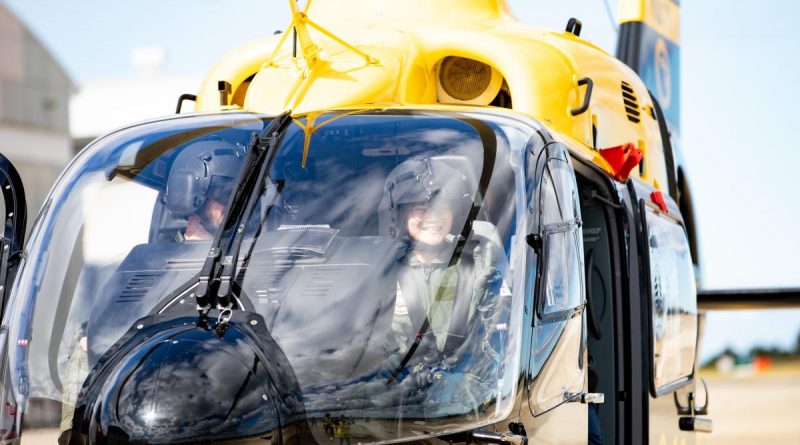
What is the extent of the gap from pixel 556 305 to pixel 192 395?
1306mm

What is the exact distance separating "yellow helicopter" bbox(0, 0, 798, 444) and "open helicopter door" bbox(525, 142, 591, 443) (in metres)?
0.01

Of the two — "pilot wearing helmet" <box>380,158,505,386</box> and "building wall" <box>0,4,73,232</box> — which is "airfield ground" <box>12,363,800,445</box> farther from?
"pilot wearing helmet" <box>380,158,505,386</box>

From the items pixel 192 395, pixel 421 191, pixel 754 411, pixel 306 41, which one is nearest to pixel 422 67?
→ pixel 306 41

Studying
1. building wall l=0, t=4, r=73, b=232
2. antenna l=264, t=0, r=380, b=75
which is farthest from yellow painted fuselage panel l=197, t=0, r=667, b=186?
building wall l=0, t=4, r=73, b=232

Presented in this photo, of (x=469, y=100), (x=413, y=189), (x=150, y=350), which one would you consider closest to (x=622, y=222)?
(x=469, y=100)

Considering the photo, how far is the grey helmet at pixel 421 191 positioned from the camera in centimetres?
403

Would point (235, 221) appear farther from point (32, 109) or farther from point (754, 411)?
point (32, 109)

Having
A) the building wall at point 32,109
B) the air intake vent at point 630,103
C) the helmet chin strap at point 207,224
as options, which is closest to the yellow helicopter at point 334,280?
the helmet chin strap at point 207,224

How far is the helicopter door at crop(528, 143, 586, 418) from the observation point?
12.7ft

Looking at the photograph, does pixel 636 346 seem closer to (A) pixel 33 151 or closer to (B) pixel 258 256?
(B) pixel 258 256

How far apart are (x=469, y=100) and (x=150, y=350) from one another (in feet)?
8.04

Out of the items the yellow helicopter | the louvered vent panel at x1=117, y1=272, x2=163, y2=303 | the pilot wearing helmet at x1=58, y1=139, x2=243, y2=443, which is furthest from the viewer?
the pilot wearing helmet at x1=58, y1=139, x2=243, y2=443

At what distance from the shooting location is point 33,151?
71.6 feet

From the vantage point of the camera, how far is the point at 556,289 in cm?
401
